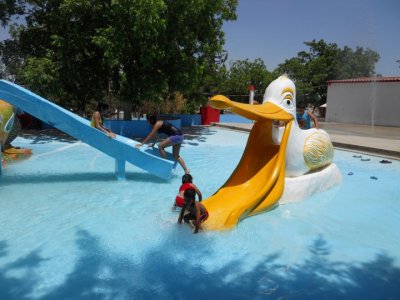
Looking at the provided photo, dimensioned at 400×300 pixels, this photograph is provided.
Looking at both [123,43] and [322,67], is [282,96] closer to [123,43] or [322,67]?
[123,43]

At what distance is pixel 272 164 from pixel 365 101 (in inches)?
984

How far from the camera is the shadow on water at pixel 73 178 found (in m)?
8.72

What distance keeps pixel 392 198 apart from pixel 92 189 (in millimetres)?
6213

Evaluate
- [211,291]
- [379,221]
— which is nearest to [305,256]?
[211,291]

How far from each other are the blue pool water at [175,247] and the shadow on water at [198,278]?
0.01 metres

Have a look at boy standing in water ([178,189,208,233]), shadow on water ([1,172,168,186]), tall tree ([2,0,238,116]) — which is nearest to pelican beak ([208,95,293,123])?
boy standing in water ([178,189,208,233])

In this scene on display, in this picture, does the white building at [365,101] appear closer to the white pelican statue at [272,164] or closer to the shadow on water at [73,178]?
the white pelican statue at [272,164]

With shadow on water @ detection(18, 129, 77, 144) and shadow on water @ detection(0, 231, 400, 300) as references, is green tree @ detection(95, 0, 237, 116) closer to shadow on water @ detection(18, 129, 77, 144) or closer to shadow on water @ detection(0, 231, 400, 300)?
shadow on water @ detection(18, 129, 77, 144)

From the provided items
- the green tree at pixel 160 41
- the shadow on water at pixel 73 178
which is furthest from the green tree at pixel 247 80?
the shadow on water at pixel 73 178

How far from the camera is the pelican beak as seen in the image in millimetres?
5488

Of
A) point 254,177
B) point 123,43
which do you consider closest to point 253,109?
point 254,177

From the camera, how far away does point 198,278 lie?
4.27 metres

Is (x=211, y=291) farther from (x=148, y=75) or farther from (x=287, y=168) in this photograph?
(x=148, y=75)

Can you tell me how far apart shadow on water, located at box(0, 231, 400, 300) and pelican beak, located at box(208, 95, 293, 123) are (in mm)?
2008
